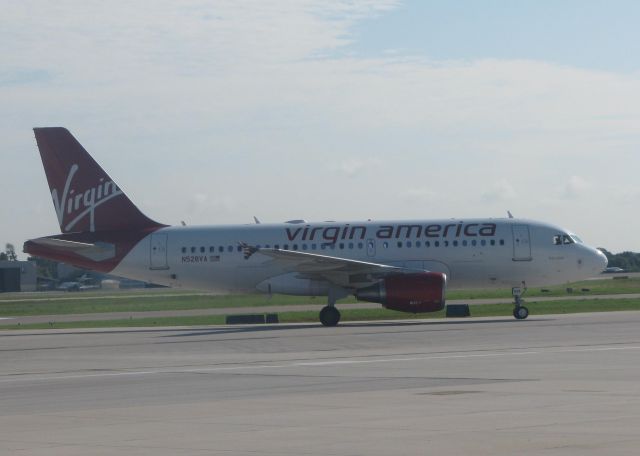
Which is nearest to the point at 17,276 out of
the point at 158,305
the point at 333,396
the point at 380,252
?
the point at 158,305

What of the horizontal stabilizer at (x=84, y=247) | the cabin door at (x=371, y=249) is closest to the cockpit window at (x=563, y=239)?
the cabin door at (x=371, y=249)

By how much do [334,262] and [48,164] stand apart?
12.6 meters

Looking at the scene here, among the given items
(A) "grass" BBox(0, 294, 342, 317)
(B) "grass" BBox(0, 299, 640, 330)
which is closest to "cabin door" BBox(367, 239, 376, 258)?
(B) "grass" BBox(0, 299, 640, 330)

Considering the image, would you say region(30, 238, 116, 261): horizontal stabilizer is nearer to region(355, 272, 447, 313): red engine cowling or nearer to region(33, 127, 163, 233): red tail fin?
region(33, 127, 163, 233): red tail fin

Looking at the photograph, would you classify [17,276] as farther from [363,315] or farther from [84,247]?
[84,247]

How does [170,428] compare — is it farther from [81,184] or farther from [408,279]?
[81,184]

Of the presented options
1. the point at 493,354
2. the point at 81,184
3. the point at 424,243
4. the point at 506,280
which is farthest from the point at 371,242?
the point at 493,354

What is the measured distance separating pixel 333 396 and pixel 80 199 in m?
29.6

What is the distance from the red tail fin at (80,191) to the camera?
44.6m

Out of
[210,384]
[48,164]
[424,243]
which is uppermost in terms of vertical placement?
[48,164]

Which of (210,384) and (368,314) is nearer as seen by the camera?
(210,384)

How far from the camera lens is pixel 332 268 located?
4091 cm

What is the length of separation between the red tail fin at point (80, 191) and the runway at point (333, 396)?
43.9ft

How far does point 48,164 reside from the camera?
4488 centimetres
